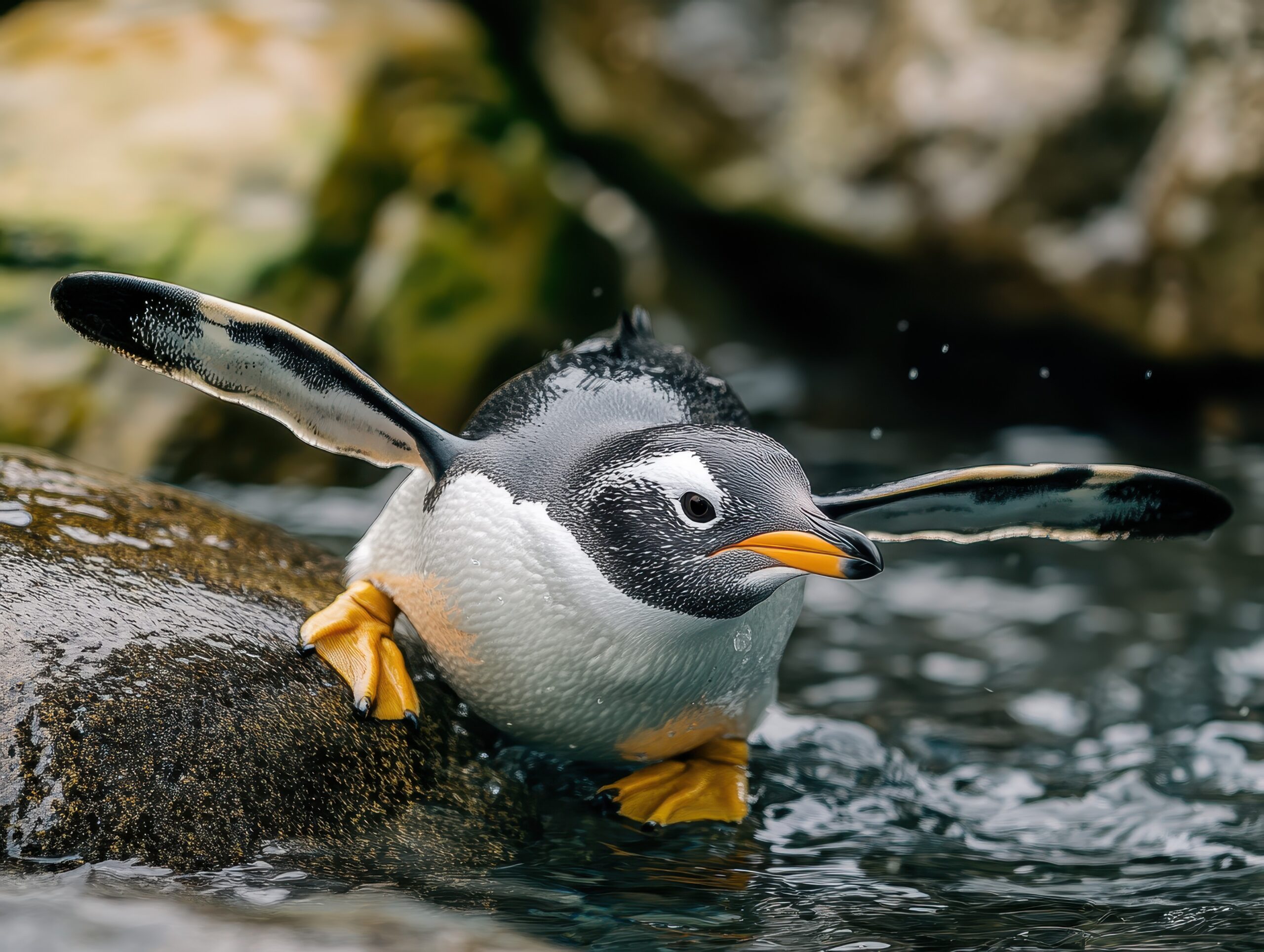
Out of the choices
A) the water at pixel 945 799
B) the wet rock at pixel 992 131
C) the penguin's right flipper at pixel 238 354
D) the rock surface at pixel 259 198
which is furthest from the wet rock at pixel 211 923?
the wet rock at pixel 992 131

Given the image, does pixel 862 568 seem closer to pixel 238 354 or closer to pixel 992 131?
pixel 238 354

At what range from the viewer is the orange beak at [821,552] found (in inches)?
79.7

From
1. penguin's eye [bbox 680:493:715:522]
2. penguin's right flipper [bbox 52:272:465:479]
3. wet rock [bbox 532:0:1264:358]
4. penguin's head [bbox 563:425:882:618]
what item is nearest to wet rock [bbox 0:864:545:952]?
penguin's head [bbox 563:425:882:618]

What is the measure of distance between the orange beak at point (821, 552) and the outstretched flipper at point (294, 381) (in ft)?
2.44

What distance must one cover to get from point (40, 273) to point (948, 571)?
3.60 meters

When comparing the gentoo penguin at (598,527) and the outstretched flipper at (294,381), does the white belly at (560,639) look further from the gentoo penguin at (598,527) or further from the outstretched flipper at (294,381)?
the outstretched flipper at (294,381)

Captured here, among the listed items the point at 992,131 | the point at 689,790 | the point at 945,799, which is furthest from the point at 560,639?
the point at 992,131

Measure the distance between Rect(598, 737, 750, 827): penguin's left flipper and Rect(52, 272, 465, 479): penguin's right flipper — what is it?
79cm

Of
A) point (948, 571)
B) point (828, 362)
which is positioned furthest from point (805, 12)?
point (948, 571)

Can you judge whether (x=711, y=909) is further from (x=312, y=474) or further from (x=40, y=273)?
(x=40, y=273)

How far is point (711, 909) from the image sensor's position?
2.16 m

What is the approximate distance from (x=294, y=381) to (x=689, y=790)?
46.0 inches

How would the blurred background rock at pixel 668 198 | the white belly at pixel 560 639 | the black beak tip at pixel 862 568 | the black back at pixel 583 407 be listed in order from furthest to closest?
the blurred background rock at pixel 668 198, the black back at pixel 583 407, the white belly at pixel 560 639, the black beak tip at pixel 862 568

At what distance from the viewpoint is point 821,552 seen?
2.08 m
